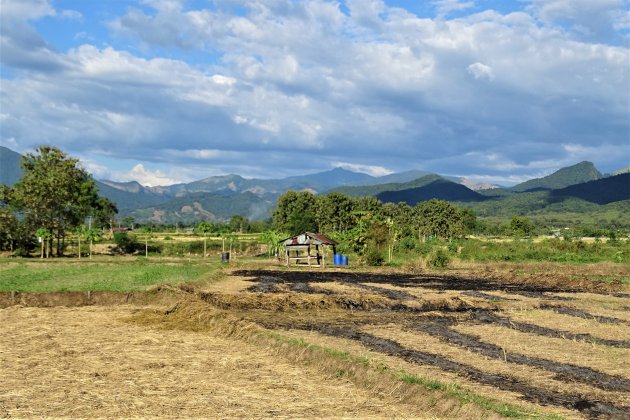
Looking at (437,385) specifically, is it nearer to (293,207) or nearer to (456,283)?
(456,283)

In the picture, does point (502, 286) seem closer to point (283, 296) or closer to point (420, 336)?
point (283, 296)

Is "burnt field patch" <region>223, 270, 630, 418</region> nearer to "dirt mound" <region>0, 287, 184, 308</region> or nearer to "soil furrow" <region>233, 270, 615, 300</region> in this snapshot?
"soil furrow" <region>233, 270, 615, 300</region>

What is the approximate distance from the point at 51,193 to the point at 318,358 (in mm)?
61875

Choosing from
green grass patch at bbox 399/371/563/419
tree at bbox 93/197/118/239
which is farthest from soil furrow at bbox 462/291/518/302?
tree at bbox 93/197/118/239

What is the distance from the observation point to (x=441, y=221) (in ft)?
456

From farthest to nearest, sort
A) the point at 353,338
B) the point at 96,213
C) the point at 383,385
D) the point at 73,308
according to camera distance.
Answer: the point at 96,213 < the point at 73,308 < the point at 353,338 < the point at 383,385

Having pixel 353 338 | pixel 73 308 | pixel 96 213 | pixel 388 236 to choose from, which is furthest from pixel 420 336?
pixel 96 213

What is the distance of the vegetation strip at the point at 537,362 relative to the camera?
491 inches

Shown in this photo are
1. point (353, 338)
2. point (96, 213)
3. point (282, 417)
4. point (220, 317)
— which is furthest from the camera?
point (96, 213)

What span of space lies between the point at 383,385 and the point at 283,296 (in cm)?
1651

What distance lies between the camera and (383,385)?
40.2 ft

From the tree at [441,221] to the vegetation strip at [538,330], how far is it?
112 metres

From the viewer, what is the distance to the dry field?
35.4ft

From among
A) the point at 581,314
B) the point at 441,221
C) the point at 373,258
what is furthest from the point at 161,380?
the point at 441,221
